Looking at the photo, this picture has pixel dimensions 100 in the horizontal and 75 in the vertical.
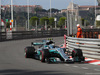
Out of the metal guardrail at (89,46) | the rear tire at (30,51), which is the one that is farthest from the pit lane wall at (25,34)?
the rear tire at (30,51)

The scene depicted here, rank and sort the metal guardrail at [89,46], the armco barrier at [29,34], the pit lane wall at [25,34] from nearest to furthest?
the metal guardrail at [89,46]
the armco barrier at [29,34]
the pit lane wall at [25,34]

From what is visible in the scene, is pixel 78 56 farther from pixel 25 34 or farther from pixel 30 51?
pixel 25 34

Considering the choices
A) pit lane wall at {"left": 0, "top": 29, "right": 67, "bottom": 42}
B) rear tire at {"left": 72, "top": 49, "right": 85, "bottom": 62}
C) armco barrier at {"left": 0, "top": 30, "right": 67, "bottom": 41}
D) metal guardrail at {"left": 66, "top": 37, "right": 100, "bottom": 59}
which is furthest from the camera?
pit lane wall at {"left": 0, "top": 29, "right": 67, "bottom": 42}

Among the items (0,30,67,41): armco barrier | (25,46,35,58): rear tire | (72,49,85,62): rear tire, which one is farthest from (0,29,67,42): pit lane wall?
(72,49,85,62): rear tire

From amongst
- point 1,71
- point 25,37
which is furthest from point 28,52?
point 25,37

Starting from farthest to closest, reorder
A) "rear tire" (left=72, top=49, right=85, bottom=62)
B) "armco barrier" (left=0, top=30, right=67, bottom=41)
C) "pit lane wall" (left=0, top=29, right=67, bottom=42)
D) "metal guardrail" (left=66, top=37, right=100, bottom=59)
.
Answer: "pit lane wall" (left=0, top=29, right=67, bottom=42)
"armco barrier" (left=0, top=30, right=67, bottom=41)
"metal guardrail" (left=66, top=37, right=100, bottom=59)
"rear tire" (left=72, top=49, right=85, bottom=62)

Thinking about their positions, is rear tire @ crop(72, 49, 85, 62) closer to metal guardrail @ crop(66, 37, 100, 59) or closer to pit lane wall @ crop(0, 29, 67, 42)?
metal guardrail @ crop(66, 37, 100, 59)

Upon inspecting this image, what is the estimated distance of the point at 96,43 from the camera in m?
13.4

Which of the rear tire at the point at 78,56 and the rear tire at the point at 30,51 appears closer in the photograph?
the rear tire at the point at 78,56

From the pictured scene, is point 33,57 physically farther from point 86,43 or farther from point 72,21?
point 72,21

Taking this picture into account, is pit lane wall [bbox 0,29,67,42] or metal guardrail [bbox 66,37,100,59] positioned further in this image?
pit lane wall [bbox 0,29,67,42]

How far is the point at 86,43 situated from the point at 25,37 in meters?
20.9

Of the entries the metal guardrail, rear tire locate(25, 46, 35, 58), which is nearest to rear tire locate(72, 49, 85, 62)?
the metal guardrail

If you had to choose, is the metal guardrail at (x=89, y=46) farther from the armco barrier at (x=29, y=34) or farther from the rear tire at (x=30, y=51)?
the armco barrier at (x=29, y=34)
